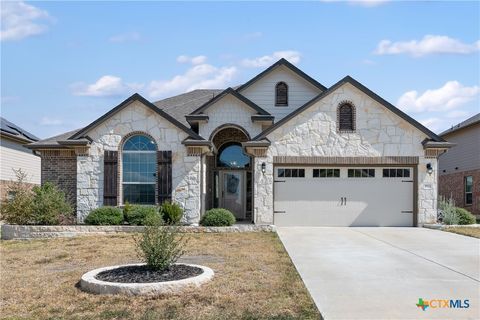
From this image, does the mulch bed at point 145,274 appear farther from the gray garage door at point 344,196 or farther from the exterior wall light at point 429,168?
the exterior wall light at point 429,168

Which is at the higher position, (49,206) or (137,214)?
(49,206)

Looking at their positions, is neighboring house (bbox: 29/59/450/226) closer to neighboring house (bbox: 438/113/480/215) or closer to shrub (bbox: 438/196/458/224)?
shrub (bbox: 438/196/458/224)

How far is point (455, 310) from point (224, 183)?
1707 cm

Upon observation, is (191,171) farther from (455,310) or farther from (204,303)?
(455,310)

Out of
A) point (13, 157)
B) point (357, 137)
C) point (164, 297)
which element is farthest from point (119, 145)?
point (13, 157)

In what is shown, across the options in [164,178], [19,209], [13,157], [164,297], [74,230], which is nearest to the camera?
[164,297]

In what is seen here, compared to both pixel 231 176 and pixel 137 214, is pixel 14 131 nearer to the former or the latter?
pixel 231 176

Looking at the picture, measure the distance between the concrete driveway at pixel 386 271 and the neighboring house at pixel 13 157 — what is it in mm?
18888

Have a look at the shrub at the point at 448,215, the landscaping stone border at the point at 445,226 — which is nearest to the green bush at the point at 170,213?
the landscaping stone border at the point at 445,226

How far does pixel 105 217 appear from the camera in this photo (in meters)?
18.3

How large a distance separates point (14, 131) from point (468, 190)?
2667 cm

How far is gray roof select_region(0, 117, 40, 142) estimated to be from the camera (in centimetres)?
2985

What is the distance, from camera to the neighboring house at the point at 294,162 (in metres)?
19.6

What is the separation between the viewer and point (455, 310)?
7.64m
